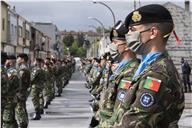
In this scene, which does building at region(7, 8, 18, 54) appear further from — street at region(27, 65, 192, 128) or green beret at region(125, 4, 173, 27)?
green beret at region(125, 4, 173, 27)

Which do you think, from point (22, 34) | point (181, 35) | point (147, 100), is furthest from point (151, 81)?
point (22, 34)

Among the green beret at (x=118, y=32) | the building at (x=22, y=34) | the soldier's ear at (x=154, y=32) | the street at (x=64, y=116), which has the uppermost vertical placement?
the building at (x=22, y=34)

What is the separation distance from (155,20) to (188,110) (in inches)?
520

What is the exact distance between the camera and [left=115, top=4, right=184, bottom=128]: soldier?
2934mm

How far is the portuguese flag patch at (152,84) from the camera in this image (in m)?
2.92

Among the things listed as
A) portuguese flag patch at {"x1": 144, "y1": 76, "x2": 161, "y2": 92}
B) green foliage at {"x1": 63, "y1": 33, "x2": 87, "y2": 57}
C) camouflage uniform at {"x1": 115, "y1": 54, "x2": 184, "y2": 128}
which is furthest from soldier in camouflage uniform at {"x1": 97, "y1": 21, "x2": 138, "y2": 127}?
green foliage at {"x1": 63, "y1": 33, "x2": 87, "y2": 57}

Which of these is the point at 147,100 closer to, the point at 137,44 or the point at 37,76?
the point at 137,44

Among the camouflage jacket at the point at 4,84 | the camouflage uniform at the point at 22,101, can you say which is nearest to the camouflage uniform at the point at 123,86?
the camouflage jacket at the point at 4,84

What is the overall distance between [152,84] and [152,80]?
32 mm

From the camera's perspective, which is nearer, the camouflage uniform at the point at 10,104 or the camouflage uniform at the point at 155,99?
the camouflage uniform at the point at 155,99

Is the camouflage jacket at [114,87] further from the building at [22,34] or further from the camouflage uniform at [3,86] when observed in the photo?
the building at [22,34]

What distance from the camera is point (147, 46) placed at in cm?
324

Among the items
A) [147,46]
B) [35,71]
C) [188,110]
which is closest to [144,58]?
[147,46]

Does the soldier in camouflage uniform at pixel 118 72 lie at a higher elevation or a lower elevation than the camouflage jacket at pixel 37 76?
higher
